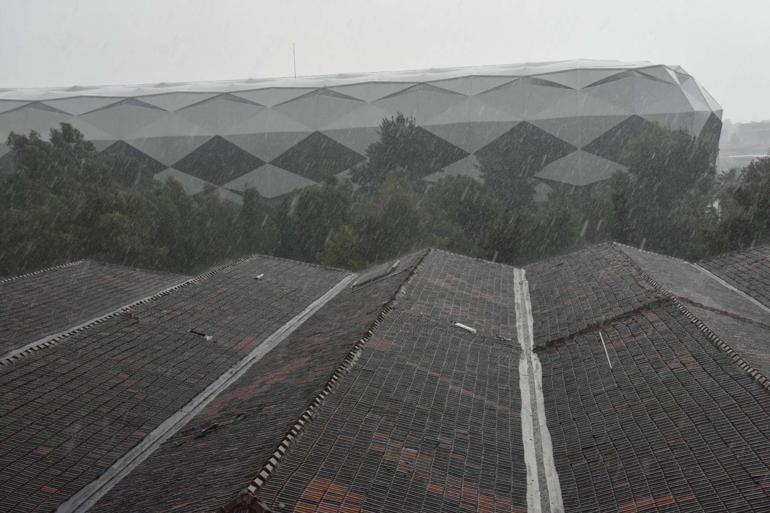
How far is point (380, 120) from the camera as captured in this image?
123 feet

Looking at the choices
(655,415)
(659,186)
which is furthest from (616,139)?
(655,415)

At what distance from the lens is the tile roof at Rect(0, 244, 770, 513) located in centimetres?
663

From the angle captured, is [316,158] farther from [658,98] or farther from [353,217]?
[658,98]

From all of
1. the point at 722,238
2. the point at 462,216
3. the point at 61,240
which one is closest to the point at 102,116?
the point at 61,240

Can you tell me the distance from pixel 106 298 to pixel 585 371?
983 centimetres

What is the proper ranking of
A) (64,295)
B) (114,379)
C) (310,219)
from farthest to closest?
(310,219)
(64,295)
(114,379)

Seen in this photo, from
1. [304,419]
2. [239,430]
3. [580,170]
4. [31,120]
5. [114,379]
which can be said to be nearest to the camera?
[304,419]

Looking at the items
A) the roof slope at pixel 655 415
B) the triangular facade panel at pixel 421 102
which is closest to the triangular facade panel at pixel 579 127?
the triangular facade panel at pixel 421 102

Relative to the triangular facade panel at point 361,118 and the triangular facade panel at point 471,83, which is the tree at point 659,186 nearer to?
the triangular facade panel at point 471,83

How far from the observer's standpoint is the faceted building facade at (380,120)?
35.6 metres

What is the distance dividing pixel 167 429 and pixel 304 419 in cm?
278

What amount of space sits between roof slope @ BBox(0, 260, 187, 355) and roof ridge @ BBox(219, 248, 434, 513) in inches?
223

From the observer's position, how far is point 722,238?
21719 millimetres

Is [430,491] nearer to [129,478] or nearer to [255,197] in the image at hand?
[129,478]
